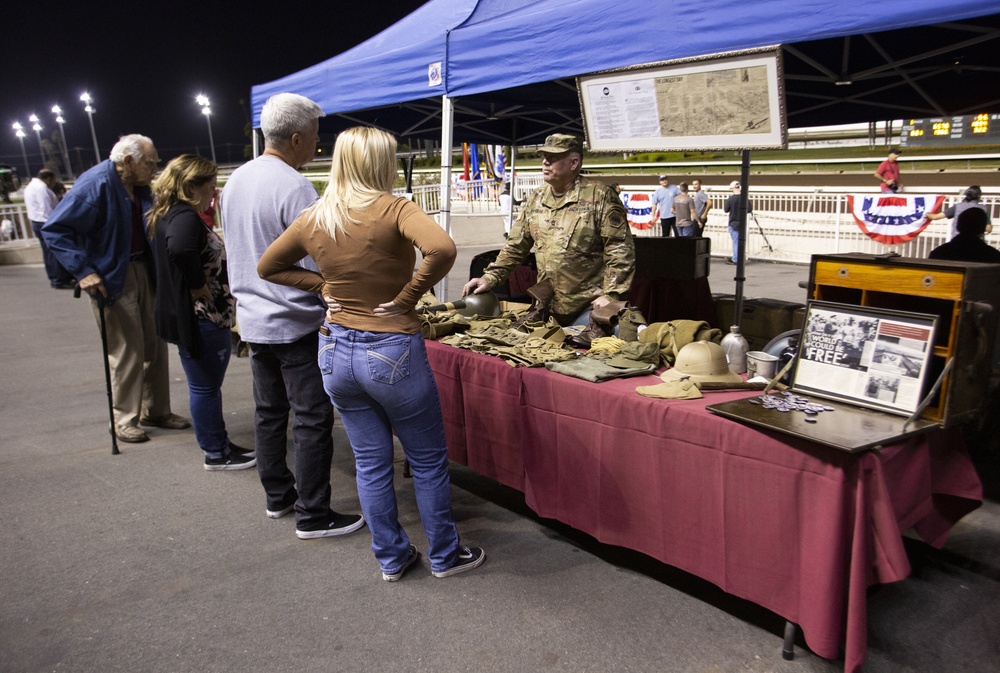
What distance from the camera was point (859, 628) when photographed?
208 cm

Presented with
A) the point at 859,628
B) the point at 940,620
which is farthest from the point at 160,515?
the point at 940,620

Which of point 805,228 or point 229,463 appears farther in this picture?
point 805,228

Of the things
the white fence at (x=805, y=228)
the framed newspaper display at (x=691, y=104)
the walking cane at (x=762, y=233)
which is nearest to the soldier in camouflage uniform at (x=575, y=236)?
the framed newspaper display at (x=691, y=104)

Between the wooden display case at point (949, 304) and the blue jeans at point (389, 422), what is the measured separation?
1580 mm

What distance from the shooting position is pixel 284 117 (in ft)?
9.80

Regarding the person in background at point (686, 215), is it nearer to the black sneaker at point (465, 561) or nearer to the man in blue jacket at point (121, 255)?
the man in blue jacket at point (121, 255)

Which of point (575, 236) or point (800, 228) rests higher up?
point (575, 236)

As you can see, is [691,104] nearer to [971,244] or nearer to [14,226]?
[971,244]

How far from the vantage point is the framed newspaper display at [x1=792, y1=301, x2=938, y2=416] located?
226 cm

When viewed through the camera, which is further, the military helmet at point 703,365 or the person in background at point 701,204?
the person in background at point 701,204

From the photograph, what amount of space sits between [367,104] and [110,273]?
2.16 meters

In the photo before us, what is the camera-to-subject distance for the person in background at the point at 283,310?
299 centimetres

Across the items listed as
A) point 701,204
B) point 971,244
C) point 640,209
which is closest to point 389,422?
point 971,244

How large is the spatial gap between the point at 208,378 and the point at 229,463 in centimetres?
57
